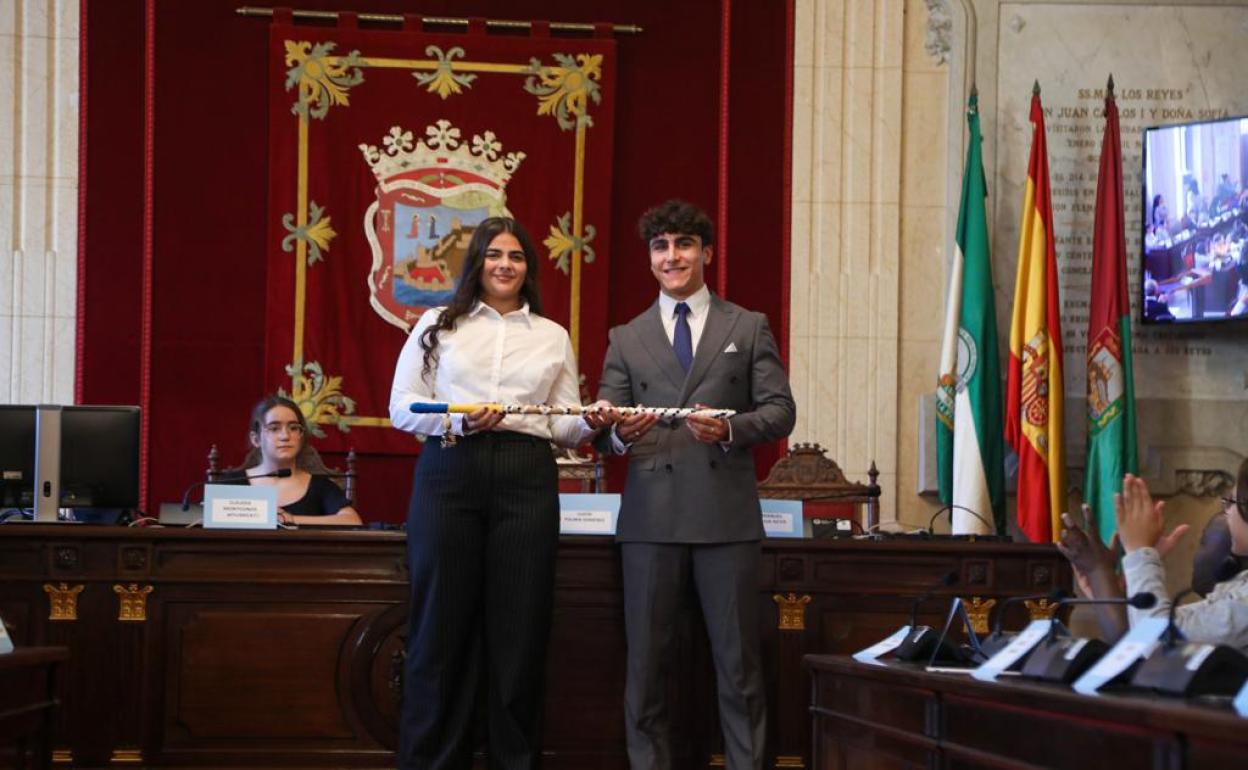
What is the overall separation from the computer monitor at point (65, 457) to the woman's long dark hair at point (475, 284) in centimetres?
115

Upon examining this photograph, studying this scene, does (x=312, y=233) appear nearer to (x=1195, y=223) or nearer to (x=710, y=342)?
(x=710, y=342)

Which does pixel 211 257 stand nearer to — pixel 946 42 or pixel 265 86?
pixel 265 86

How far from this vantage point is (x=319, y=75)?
704cm

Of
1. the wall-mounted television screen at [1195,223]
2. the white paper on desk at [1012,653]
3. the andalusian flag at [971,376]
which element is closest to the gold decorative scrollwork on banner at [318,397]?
the andalusian flag at [971,376]

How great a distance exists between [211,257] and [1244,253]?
4.34 meters

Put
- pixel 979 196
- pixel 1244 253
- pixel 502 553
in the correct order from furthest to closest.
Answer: pixel 979 196 → pixel 1244 253 → pixel 502 553

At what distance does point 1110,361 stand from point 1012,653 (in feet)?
13.8

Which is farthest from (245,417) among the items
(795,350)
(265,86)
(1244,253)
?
(1244,253)

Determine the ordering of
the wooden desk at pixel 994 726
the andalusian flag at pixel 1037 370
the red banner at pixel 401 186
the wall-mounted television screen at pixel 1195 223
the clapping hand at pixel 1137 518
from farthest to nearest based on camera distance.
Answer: the red banner at pixel 401 186, the andalusian flag at pixel 1037 370, the wall-mounted television screen at pixel 1195 223, the clapping hand at pixel 1137 518, the wooden desk at pixel 994 726

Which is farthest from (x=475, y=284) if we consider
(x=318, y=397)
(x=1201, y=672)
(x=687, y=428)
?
(x=318, y=397)

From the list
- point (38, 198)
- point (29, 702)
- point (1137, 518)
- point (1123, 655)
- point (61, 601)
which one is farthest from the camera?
point (38, 198)

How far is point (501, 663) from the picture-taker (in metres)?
4.16

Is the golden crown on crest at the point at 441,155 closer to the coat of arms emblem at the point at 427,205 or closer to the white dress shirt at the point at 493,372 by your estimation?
the coat of arms emblem at the point at 427,205

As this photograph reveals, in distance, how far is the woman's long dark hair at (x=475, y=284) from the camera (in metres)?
4.26
